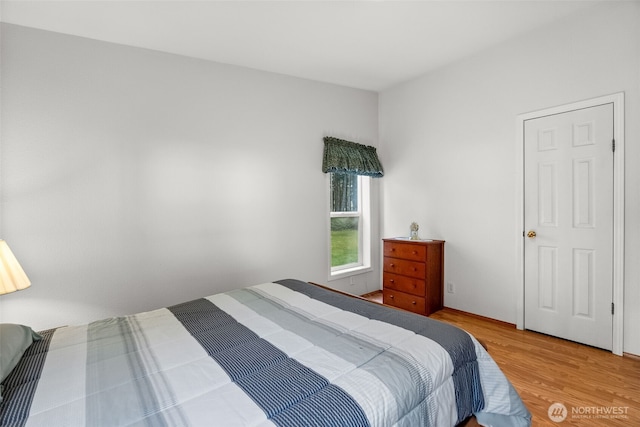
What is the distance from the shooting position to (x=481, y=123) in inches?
118

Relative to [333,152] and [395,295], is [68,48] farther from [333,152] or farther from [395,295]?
[395,295]

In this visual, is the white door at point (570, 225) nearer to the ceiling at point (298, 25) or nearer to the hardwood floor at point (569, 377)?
the hardwood floor at point (569, 377)

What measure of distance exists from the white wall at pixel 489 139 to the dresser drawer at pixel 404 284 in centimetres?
41

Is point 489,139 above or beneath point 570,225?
above

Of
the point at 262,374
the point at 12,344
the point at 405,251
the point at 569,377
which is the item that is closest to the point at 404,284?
the point at 405,251

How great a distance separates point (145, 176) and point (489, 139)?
3.25 meters

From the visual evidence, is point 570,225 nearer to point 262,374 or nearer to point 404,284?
point 404,284

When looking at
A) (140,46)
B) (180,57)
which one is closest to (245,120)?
(180,57)

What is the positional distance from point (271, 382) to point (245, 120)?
255 centimetres

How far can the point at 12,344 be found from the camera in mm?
1168

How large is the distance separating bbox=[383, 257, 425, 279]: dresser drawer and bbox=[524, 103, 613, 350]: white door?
0.95 meters

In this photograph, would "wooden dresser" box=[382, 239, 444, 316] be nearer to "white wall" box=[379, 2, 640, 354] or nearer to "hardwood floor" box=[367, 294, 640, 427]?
"white wall" box=[379, 2, 640, 354]

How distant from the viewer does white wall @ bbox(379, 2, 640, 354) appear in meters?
2.18

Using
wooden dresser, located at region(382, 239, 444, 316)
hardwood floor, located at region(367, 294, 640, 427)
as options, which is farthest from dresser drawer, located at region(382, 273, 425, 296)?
hardwood floor, located at region(367, 294, 640, 427)
